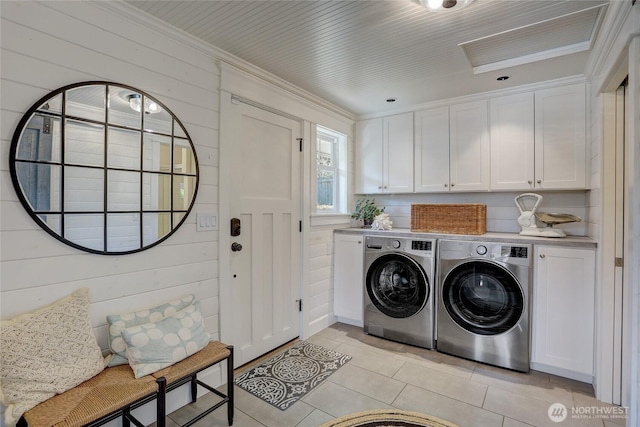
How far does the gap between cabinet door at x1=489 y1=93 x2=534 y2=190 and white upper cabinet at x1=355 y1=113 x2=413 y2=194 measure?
0.80 meters

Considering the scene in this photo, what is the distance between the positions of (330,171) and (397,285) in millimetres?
1440

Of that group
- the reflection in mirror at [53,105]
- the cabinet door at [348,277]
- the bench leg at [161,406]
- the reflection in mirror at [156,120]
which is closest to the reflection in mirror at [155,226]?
the reflection in mirror at [156,120]

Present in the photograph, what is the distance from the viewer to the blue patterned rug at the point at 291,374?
2.21 metres

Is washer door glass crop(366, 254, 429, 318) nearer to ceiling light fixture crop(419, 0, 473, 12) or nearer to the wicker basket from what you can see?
the wicker basket

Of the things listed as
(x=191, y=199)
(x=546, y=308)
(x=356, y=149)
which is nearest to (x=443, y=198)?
(x=356, y=149)

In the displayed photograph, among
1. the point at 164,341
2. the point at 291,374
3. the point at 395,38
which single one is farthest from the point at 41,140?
the point at 291,374

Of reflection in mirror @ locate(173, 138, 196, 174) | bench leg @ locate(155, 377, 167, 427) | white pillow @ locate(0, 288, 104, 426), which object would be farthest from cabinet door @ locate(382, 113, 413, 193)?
A: white pillow @ locate(0, 288, 104, 426)

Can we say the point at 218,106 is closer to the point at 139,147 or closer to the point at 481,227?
the point at 139,147

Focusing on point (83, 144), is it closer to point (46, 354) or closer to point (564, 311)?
Answer: point (46, 354)

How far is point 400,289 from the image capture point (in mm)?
3068

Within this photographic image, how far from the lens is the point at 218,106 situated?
7.57ft

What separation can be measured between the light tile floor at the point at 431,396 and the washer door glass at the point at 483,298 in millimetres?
342

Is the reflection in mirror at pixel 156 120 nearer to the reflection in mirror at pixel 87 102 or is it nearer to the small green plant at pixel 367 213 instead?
the reflection in mirror at pixel 87 102

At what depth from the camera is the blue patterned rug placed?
2211 millimetres
